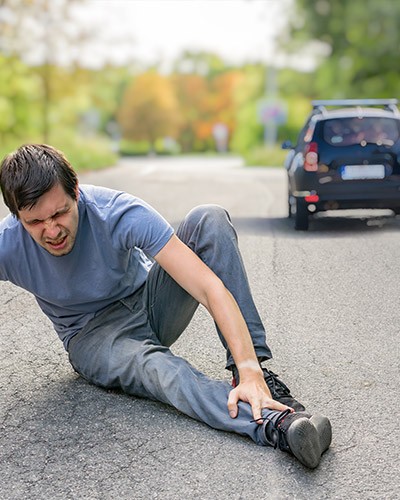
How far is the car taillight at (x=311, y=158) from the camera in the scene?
11570 millimetres

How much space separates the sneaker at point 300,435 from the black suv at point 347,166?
7.87 m

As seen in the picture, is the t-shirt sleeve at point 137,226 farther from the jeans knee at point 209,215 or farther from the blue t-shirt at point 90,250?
the jeans knee at point 209,215

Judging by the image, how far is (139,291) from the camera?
14.4 feet

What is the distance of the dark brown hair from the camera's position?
12.3ft

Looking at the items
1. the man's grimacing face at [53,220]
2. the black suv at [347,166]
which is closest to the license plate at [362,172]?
the black suv at [347,166]

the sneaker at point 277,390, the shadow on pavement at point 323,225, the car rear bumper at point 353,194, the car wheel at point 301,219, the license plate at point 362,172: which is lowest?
the shadow on pavement at point 323,225

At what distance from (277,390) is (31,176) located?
136cm

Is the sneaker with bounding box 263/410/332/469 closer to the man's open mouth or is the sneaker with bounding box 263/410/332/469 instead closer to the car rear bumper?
the man's open mouth

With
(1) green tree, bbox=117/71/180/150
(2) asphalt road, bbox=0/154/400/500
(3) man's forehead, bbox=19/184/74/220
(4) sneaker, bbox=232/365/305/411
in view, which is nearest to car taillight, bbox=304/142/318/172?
(2) asphalt road, bbox=0/154/400/500

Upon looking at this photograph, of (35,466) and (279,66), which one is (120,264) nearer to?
(35,466)

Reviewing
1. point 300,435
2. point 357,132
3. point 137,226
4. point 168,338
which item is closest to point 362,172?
point 357,132

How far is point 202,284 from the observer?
3.88 m

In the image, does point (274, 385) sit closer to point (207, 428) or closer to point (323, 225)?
point (207, 428)

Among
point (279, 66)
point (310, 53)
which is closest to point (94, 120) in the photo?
point (279, 66)
